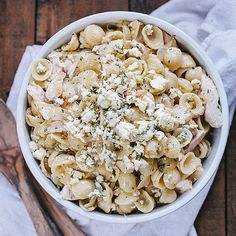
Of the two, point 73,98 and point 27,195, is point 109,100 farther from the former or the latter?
point 27,195

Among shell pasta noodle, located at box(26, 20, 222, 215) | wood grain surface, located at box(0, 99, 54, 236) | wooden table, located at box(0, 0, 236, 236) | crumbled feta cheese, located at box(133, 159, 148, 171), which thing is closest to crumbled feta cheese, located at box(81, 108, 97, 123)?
A: shell pasta noodle, located at box(26, 20, 222, 215)

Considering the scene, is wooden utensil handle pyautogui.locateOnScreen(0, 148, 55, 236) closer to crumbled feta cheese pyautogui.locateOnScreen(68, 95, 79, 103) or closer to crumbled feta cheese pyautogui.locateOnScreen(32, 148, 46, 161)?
crumbled feta cheese pyautogui.locateOnScreen(32, 148, 46, 161)

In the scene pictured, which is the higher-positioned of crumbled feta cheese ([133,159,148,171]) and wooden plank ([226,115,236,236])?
crumbled feta cheese ([133,159,148,171])

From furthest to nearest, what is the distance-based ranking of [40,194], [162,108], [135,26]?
1. [40,194]
2. [135,26]
3. [162,108]

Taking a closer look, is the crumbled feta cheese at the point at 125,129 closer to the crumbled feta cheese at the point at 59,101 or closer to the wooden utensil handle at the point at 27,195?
the crumbled feta cheese at the point at 59,101

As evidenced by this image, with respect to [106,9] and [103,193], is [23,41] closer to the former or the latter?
[106,9]

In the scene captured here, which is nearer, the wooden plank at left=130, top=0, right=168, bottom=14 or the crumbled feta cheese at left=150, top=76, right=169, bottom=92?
the crumbled feta cheese at left=150, top=76, right=169, bottom=92

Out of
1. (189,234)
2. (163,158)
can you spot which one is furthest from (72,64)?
(189,234)
